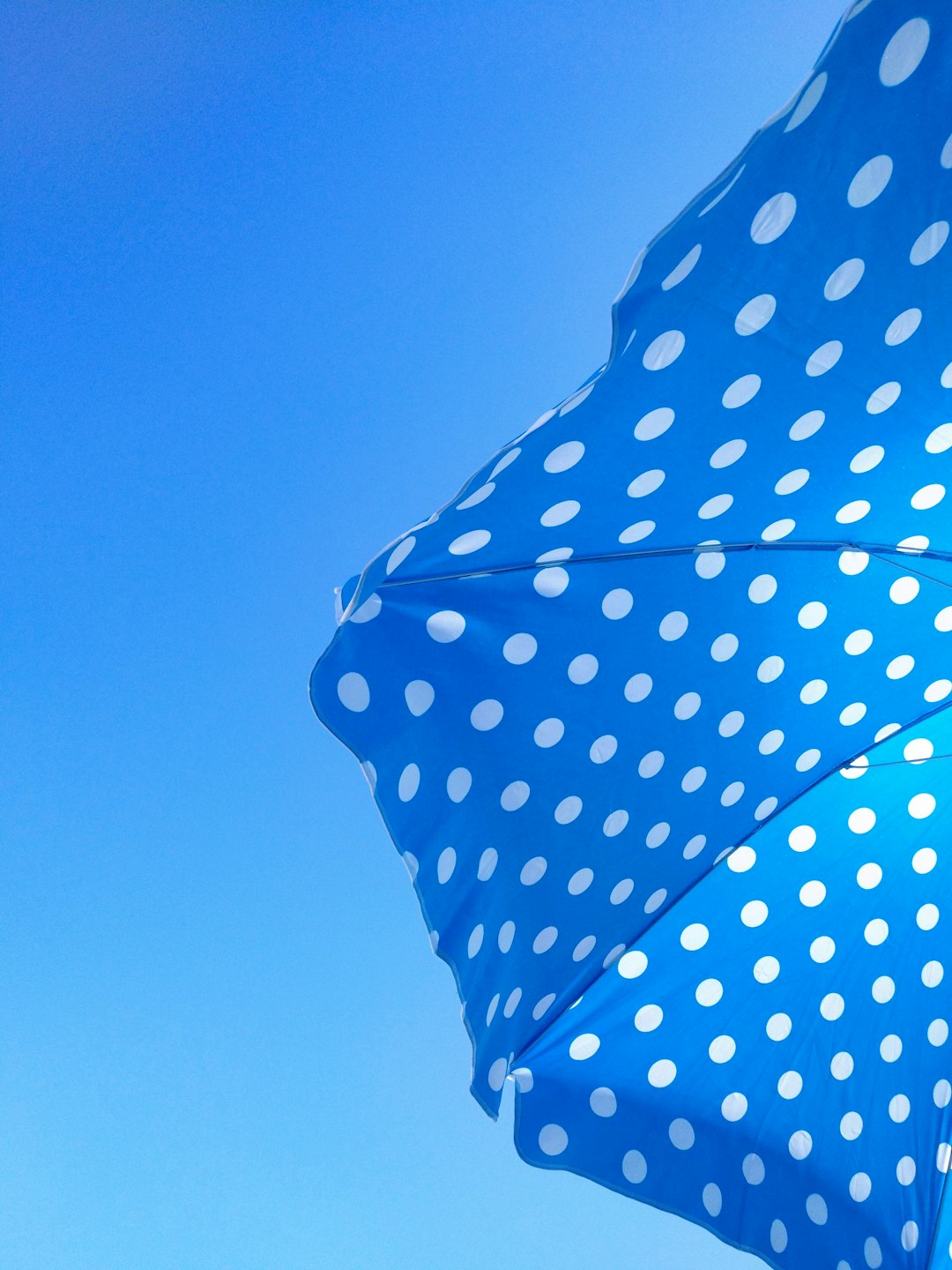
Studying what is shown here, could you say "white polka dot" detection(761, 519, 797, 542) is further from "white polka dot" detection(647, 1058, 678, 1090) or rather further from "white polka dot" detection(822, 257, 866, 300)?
"white polka dot" detection(647, 1058, 678, 1090)

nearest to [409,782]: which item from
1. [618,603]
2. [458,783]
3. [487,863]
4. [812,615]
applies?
[458,783]

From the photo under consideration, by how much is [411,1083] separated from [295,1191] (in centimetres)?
50

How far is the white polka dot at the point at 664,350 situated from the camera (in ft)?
3.94

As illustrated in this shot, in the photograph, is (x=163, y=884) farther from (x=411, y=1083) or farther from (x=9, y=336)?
(x=9, y=336)

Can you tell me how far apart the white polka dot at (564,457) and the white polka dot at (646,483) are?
11cm

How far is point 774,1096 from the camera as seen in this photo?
1738mm

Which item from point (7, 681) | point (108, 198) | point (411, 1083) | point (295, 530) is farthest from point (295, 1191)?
point (108, 198)

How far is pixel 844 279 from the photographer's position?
1.17 metres

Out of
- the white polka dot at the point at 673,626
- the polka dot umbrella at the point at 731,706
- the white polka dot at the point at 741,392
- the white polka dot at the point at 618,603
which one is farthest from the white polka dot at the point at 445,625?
the white polka dot at the point at 741,392

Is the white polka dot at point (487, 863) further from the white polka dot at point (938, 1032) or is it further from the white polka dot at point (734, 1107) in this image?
the white polka dot at point (938, 1032)

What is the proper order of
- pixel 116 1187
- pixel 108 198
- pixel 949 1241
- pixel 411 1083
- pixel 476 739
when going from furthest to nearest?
pixel 411 1083, pixel 116 1187, pixel 108 198, pixel 949 1241, pixel 476 739

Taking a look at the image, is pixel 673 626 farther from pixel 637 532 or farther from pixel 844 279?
pixel 844 279

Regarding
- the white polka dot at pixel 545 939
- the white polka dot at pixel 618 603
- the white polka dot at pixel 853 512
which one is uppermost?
the white polka dot at pixel 618 603

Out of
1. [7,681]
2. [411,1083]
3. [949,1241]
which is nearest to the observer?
[949,1241]
